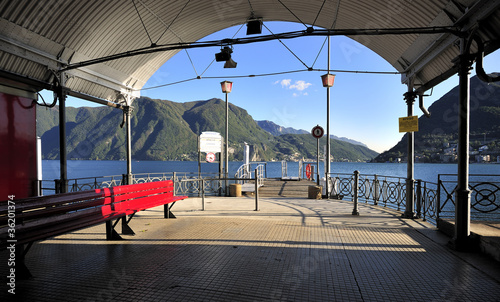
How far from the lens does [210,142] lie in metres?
13.5

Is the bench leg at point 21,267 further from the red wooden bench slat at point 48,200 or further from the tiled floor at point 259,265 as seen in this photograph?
the red wooden bench slat at point 48,200

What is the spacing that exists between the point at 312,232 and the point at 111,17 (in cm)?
785

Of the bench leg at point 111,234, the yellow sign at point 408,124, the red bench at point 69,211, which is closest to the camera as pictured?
the red bench at point 69,211

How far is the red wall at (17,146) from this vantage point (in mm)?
7848

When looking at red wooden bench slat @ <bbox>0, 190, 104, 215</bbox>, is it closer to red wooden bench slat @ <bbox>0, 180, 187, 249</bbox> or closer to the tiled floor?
red wooden bench slat @ <bbox>0, 180, 187, 249</bbox>

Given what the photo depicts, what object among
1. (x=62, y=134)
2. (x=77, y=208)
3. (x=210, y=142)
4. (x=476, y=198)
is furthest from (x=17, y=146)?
(x=476, y=198)

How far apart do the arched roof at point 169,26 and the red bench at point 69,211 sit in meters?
3.98

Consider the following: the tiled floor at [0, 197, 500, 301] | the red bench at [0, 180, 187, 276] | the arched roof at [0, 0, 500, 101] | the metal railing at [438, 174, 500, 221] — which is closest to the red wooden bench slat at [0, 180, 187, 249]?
the red bench at [0, 180, 187, 276]

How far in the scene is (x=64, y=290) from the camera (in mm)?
3281

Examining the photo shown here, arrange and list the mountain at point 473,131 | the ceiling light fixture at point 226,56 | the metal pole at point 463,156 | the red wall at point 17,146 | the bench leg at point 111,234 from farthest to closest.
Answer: the mountain at point 473,131 < the red wall at point 17,146 < the ceiling light fixture at point 226,56 < the bench leg at point 111,234 < the metal pole at point 463,156

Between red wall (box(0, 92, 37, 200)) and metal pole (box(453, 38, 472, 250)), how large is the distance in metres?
10.9

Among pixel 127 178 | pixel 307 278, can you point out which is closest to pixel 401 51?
pixel 307 278

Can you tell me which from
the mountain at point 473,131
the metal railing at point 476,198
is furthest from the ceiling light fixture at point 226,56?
the mountain at point 473,131

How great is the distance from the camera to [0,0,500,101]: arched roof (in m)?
5.94
